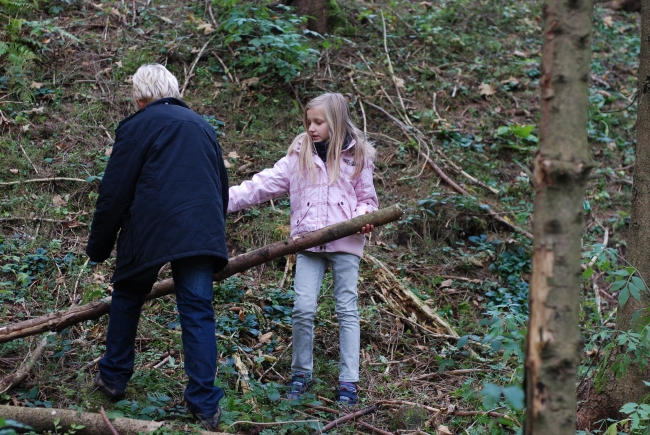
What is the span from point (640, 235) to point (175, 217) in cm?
290

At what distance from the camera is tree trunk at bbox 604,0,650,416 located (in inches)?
161

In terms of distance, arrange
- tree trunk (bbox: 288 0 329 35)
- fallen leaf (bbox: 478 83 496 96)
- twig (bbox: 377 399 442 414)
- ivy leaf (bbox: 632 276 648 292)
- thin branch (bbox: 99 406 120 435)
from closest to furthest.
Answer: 1. thin branch (bbox: 99 406 120 435)
2. ivy leaf (bbox: 632 276 648 292)
3. twig (bbox: 377 399 442 414)
4. tree trunk (bbox: 288 0 329 35)
5. fallen leaf (bbox: 478 83 496 96)

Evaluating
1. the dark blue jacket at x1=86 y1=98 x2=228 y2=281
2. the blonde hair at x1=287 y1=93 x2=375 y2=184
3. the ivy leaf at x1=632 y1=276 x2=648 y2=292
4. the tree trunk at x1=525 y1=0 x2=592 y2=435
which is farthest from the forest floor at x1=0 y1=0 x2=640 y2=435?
the blonde hair at x1=287 y1=93 x2=375 y2=184

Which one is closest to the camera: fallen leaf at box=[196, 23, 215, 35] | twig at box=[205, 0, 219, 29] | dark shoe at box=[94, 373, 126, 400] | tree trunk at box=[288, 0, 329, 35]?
dark shoe at box=[94, 373, 126, 400]

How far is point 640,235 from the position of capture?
419cm

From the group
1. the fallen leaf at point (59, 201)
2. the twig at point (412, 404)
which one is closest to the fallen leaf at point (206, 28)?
the fallen leaf at point (59, 201)

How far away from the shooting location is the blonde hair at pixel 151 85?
399 centimetres

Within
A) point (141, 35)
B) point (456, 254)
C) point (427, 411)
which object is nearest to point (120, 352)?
point (427, 411)

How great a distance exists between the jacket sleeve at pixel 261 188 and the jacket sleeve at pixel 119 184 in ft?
3.09

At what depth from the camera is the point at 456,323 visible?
20.2 feet

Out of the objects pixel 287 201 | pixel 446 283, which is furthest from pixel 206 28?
pixel 446 283

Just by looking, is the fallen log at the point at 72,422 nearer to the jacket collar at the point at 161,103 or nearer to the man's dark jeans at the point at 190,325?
the man's dark jeans at the point at 190,325

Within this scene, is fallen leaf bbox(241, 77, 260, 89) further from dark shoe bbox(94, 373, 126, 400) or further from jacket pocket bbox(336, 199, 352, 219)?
dark shoe bbox(94, 373, 126, 400)

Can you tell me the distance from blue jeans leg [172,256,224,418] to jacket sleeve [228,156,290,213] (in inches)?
34.2
